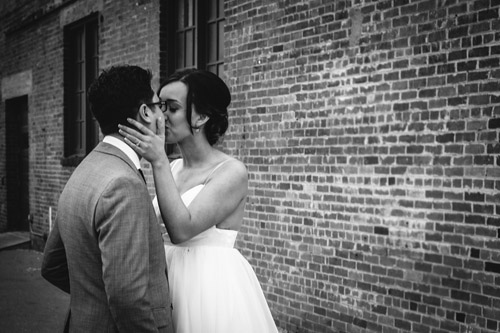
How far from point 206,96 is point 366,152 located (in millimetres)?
2259

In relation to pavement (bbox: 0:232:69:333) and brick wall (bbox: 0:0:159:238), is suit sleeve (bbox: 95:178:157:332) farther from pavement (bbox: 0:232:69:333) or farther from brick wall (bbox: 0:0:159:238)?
brick wall (bbox: 0:0:159:238)

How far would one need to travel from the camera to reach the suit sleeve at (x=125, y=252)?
207 centimetres

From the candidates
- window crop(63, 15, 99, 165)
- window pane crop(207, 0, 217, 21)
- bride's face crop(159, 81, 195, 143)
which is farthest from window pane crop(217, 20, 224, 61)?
bride's face crop(159, 81, 195, 143)

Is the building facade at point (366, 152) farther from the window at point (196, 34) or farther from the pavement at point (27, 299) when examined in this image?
the pavement at point (27, 299)

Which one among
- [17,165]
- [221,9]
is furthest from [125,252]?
[17,165]

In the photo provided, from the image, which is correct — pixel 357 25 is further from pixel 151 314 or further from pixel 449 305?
pixel 151 314

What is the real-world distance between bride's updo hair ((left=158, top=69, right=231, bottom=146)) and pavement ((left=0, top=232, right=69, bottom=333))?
11.9 ft

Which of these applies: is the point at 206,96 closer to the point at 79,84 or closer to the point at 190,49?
the point at 190,49

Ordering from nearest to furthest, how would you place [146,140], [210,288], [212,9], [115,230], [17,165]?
[115,230], [146,140], [210,288], [212,9], [17,165]

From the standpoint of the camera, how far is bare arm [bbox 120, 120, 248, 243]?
7.90 ft

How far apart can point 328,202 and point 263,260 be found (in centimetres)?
117

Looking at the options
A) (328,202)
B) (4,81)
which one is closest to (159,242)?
(328,202)

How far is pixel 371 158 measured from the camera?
4.78 meters

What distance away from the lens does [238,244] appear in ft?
20.9
